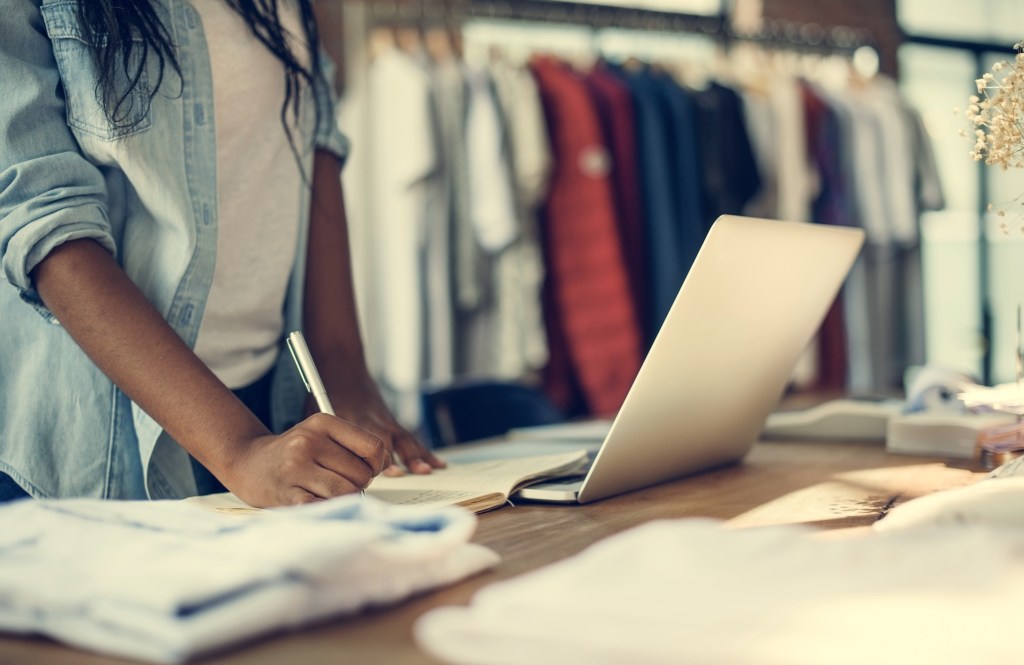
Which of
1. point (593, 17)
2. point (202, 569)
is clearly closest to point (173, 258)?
point (202, 569)

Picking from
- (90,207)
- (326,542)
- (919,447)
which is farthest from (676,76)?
(326,542)

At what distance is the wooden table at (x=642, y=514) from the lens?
1.77ft

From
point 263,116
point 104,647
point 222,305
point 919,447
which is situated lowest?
point 919,447

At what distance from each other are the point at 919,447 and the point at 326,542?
1.00 metres

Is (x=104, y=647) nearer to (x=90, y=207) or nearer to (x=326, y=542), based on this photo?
(x=326, y=542)

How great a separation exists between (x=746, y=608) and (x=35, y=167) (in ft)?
2.55

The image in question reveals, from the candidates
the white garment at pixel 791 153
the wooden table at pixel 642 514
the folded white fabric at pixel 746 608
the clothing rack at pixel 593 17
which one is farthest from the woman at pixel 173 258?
the white garment at pixel 791 153

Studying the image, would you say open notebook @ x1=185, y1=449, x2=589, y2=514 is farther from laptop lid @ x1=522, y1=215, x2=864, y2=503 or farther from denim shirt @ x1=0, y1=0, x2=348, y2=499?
denim shirt @ x1=0, y1=0, x2=348, y2=499

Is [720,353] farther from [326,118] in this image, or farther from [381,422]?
[326,118]

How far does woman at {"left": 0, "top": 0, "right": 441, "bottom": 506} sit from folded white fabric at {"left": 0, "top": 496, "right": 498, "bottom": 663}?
0.23 m

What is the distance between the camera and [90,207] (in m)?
0.99

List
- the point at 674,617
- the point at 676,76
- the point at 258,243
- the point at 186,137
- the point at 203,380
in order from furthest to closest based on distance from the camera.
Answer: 1. the point at 676,76
2. the point at 258,243
3. the point at 186,137
4. the point at 203,380
5. the point at 674,617

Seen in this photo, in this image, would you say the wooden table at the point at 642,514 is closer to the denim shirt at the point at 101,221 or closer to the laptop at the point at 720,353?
the laptop at the point at 720,353

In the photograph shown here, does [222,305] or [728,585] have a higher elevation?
[222,305]
